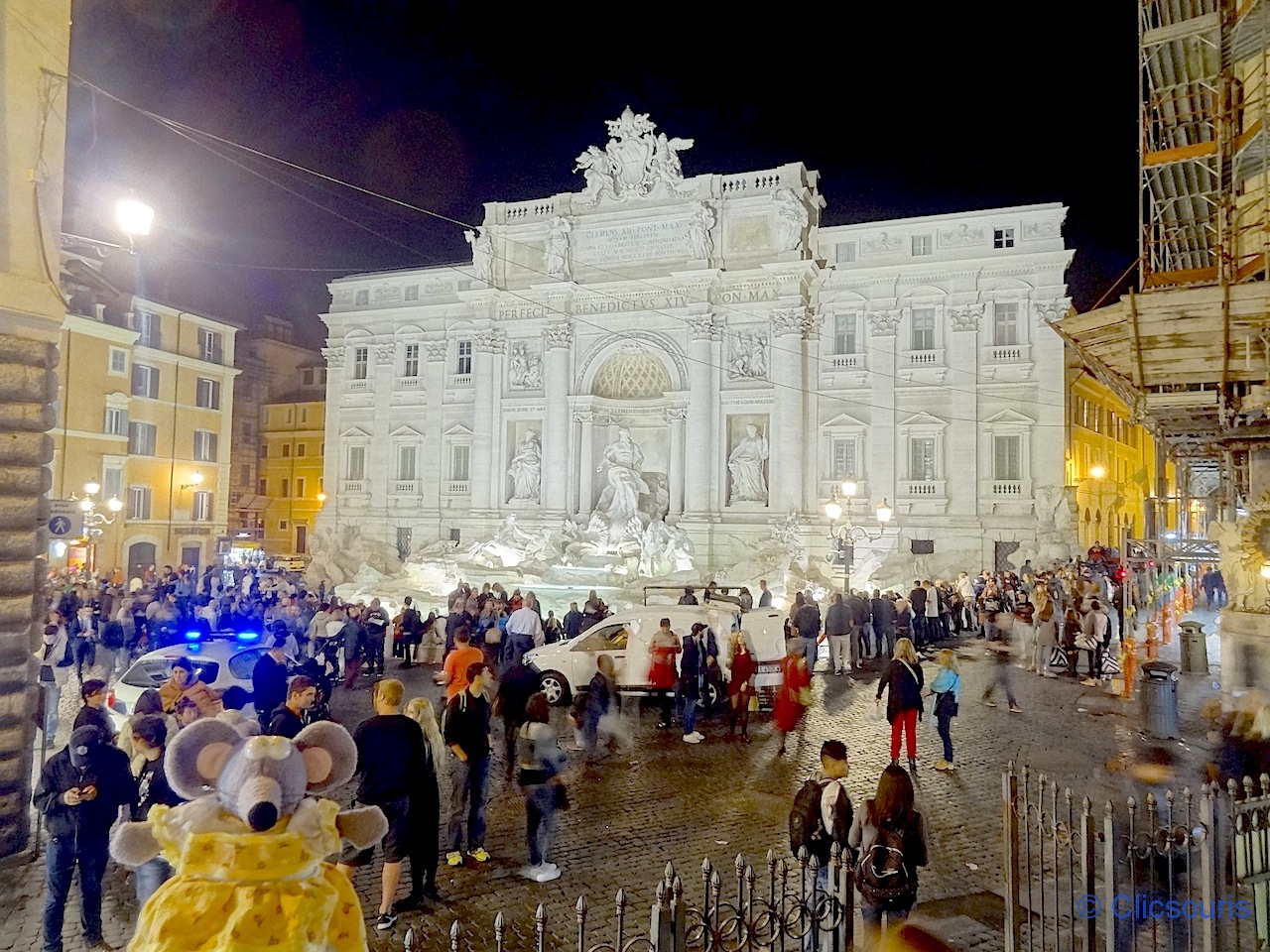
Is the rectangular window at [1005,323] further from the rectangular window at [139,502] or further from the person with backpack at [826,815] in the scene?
the rectangular window at [139,502]

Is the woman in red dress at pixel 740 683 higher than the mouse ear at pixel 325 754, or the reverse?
the mouse ear at pixel 325 754

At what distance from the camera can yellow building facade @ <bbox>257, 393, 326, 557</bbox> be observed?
4584 centimetres

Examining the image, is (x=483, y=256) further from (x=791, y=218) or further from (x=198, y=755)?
(x=198, y=755)

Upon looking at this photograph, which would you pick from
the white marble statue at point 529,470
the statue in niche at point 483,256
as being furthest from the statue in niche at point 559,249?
the white marble statue at point 529,470

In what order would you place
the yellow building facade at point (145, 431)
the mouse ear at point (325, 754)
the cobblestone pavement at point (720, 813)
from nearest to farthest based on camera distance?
the mouse ear at point (325, 754)
the cobblestone pavement at point (720, 813)
the yellow building facade at point (145, 431)

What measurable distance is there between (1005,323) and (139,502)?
3530 centimetres

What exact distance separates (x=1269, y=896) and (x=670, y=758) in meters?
6.07

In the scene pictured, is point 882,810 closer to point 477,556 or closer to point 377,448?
point 477,556

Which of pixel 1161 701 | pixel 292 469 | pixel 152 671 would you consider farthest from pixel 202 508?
pixel 1161 701

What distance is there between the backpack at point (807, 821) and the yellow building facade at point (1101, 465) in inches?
1074

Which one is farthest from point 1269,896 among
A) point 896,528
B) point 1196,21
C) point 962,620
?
point 896,528

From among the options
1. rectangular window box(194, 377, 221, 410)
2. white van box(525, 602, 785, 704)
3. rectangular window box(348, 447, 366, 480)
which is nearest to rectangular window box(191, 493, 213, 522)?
rectangular window box(194, 377, 221, 410)

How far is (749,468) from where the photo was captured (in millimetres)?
33031

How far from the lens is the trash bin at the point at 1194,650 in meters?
15.3
